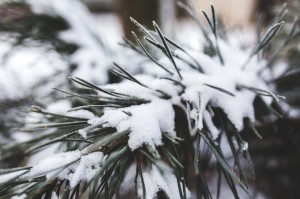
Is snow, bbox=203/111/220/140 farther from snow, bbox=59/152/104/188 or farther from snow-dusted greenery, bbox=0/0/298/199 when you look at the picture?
snow, bbox=59/152/104/188

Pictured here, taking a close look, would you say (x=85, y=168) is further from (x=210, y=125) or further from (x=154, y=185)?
(x=210, y=125)

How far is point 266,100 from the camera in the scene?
0.58 meters

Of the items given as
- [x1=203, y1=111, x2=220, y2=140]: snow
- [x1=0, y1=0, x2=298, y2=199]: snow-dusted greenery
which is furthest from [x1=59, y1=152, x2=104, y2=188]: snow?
[x1=203, y1=111, x2=220, y2=140]: snow

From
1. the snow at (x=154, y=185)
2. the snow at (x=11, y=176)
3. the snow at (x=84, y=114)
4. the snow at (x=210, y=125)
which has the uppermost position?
the snow at (x=210, y=125)

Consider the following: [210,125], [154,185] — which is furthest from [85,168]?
[210,125]

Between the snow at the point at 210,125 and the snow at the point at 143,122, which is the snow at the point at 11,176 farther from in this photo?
the snow at the point at 210,125

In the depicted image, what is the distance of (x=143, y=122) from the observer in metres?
0.43

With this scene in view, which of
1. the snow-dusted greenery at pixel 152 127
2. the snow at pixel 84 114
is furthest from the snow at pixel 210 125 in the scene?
the snow at pixel 84 114

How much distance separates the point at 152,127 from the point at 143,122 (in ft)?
0.04

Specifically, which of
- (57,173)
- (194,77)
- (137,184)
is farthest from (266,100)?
(57,173)

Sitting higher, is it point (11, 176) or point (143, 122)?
point (143, 122)

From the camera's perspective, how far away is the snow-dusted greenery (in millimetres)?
398

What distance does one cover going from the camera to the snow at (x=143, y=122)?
0.41m

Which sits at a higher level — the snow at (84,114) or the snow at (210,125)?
the snow at (210,125)
